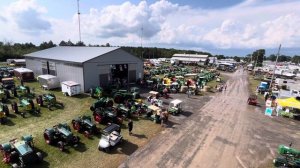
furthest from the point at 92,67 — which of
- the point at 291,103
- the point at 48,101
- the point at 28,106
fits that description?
the point at 291,103

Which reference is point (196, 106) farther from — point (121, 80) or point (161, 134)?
point (121, 80)

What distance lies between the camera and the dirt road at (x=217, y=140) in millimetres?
13315

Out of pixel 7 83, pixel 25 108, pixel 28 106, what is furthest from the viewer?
pixel 7 83

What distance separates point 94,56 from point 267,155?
26.5m

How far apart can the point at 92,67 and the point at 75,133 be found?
15.4 m

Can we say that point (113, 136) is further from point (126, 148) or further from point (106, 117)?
point (106, 117)

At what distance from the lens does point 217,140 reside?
16.5m

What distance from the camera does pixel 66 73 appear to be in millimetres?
→ 31578

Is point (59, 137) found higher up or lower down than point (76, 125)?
lower down

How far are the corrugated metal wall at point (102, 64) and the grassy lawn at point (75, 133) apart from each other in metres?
7.12

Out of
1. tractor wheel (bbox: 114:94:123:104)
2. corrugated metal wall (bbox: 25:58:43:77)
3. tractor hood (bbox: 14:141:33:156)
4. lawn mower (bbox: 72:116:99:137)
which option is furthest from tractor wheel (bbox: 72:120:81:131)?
corrugated metal wall (bbox: 25:58:43:77)

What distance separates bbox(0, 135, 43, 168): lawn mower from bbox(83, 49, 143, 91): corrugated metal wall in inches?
677

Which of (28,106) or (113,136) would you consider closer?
(113,136)

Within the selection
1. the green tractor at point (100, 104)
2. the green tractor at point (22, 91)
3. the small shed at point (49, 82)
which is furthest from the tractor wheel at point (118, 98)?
the small shed at point (49, 82)
